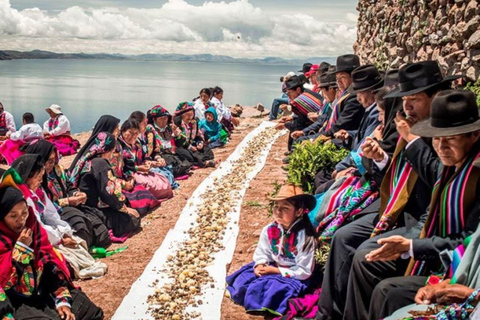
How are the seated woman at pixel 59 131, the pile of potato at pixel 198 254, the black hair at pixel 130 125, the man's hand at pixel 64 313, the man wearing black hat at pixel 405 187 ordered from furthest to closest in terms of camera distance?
the seated woman at pixel 59 131 → the black hair at pixel 130 125 → the pile of potato at pixel 198 254 → the man's hand at pixel 64 313 → the man wearing black hat at pixel 405 187

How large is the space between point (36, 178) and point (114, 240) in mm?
1849

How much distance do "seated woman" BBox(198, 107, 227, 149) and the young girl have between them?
8212mm

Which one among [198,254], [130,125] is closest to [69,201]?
[198,254]

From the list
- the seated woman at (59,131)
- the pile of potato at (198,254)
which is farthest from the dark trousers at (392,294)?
the seated woman at (59,131)

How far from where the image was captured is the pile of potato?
4.58 m

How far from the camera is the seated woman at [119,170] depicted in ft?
22.1

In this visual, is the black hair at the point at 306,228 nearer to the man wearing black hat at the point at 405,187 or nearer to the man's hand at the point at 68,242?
the man wearing black hat at the point at 405,187

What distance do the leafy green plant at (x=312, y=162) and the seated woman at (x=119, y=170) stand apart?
231 cm

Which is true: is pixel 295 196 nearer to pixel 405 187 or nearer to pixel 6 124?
pixel 405 187

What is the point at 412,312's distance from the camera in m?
2.93

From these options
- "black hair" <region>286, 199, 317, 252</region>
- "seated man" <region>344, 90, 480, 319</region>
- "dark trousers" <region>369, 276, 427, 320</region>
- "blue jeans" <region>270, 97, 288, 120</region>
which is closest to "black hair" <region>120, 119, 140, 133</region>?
"black hair" <region>286, 199, 317, 252</region>

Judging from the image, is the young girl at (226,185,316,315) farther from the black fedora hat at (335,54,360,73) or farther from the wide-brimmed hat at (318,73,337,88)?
the wide-brimmed hat at (318,73,337,88)

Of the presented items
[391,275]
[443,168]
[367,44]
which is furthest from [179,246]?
[367,44]

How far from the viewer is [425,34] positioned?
8.29 metres
